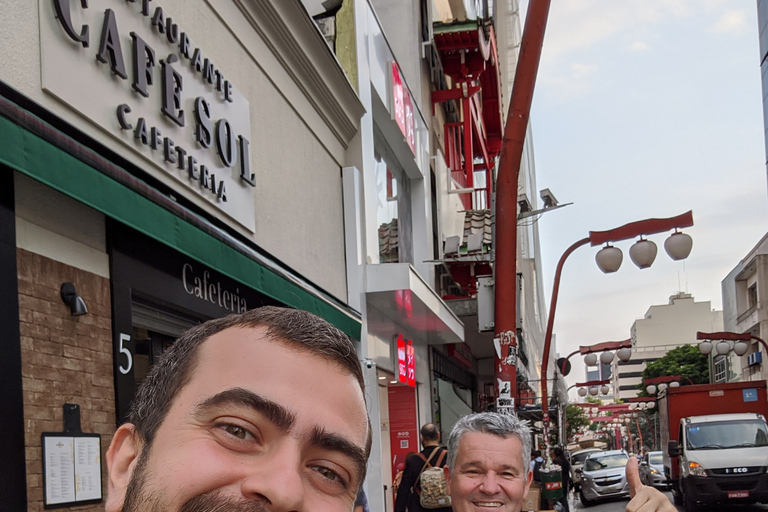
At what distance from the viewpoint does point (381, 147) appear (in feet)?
53.4

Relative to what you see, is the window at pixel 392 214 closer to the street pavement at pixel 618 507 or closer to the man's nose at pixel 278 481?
the street pavement at pixel 618 507

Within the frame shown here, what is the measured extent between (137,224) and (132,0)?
5.44ft

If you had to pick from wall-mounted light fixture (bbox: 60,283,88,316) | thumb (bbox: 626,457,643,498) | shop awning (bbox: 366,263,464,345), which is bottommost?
thumb (bbox: 626,457,643,498)

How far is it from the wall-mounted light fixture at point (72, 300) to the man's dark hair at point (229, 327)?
3620 millimetres

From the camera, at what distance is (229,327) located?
1779 millimetres

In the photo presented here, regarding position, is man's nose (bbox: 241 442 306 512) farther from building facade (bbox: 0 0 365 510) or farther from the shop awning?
the shop awning

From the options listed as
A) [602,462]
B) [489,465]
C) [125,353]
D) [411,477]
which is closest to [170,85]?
[125,353]

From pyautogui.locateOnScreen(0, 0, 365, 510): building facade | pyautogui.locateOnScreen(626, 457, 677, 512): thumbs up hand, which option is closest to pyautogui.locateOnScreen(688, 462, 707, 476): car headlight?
pyautogui.locateOnScreen(0, 0, 365, 510): building facade

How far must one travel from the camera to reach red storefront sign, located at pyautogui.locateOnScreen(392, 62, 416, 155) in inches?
621

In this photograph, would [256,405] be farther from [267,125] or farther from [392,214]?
[392,214]

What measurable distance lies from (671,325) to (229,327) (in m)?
171

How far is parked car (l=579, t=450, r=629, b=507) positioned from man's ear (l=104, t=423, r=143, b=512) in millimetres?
29407

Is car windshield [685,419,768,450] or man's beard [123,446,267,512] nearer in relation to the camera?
man's beard [123,446,267,512]

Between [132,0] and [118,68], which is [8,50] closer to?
[118,68]
